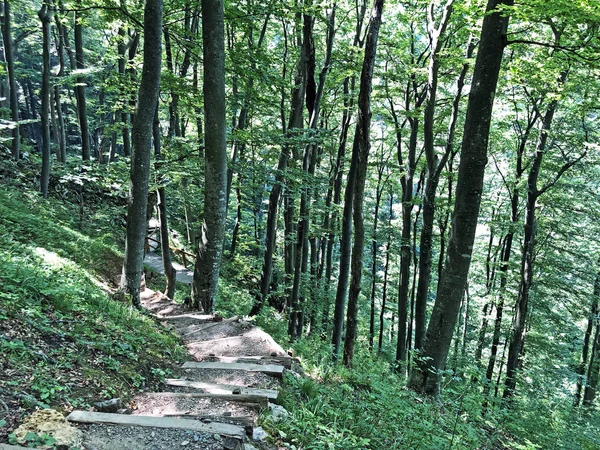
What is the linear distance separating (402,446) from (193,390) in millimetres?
2261

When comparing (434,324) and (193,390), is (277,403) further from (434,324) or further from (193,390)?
(434,324)

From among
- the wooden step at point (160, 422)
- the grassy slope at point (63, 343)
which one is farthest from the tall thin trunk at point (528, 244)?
the wooden step at point (160, 422)

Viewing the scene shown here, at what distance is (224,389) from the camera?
3977mm

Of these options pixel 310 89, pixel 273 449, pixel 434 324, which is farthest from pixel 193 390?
pixel 310 89

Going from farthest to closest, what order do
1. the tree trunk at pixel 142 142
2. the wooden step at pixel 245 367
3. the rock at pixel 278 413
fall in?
1. the tree trunk at pixel 142 142
2. the wooden step at pixel 245 367
3. the rock at pixel 278 413

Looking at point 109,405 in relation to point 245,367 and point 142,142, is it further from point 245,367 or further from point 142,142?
point 142,142

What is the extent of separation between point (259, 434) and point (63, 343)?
2.33m

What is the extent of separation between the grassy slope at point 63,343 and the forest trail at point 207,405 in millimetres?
327

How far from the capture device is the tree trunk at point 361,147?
6.90 m

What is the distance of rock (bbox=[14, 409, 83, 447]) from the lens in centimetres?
244

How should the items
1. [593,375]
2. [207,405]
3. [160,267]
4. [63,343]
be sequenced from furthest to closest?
[593,375]
[160,267]
[63,343]
[207,405]

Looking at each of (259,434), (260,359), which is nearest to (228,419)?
(259,434)

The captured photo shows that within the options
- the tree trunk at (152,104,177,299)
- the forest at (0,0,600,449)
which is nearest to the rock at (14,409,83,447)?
the forest at (0,0,600,449)

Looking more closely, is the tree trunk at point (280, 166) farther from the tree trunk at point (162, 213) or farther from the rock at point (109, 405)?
the rock at point (109, 405)
